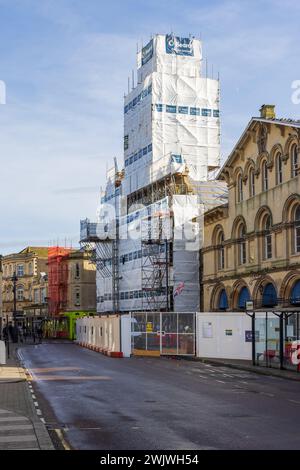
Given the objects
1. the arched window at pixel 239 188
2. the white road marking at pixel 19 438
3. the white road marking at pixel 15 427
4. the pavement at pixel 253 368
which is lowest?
the pavement at pixel 253 368

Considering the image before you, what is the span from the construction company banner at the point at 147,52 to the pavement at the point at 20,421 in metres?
48.3

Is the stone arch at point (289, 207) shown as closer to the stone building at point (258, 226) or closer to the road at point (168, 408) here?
the stone building at point (258, 226)

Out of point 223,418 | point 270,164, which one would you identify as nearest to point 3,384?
point 223,418

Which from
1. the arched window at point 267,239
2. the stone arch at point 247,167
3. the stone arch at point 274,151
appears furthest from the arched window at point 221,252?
the stone arch at point 274,151

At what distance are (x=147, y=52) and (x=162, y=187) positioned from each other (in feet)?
45.7

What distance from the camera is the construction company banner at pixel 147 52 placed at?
6944cm

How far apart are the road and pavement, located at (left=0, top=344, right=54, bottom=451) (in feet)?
1.52

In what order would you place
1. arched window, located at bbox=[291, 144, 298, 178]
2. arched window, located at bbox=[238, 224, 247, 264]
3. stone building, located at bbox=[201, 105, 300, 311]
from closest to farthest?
arched window, located at bbox=[291, 144, 298, 178] < stone building, located at bbox=[201, 105, 300, 311] < arched window, located at bbox=[238, 224, 247, 264]

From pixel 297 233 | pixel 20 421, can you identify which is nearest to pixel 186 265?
pixel 297 233

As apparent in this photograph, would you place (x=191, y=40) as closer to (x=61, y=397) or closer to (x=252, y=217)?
(x=252, y=217)

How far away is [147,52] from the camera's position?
7050 centimetres

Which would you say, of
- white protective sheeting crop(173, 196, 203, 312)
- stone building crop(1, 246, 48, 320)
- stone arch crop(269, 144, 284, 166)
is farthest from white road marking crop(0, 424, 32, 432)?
stone building crop(1, 246, 48, 320)

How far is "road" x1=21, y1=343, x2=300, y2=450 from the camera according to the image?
14305 millimetres

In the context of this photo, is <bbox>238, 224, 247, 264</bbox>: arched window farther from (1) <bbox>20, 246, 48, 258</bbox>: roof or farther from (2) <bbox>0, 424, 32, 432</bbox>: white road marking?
(1) <bbox>20, 246, 48, 258</bbox>: roof
